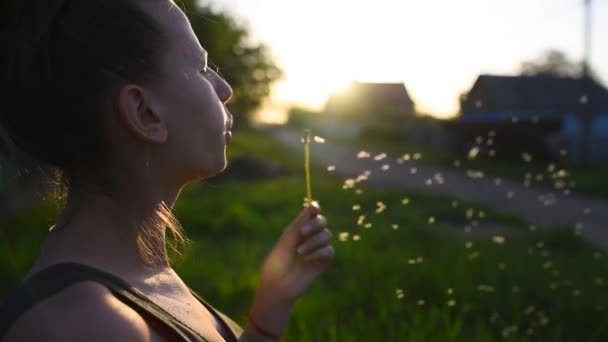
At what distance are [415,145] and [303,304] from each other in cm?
2542

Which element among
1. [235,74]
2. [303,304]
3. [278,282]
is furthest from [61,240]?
[235,74]

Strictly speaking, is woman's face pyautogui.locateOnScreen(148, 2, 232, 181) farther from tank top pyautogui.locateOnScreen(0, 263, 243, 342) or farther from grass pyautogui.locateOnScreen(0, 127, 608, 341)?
grass pyautogui.locateOnScreen(0, 127, 608, 341)

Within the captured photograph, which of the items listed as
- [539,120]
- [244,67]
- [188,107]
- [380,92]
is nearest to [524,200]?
[539,120]

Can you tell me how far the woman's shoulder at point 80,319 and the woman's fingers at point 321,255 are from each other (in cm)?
61

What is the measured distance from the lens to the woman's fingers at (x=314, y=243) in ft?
4.93

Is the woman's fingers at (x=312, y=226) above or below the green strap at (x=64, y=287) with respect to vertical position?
below

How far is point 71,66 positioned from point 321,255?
28.3 inches

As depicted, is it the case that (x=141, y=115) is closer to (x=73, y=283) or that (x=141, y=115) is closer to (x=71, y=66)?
(x=71, y=66)

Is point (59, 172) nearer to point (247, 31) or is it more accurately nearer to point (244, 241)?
point (244, 241)

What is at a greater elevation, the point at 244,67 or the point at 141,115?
the point at 141,115

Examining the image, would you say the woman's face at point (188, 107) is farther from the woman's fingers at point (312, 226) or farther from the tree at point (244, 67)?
the tree at point (244, 67)

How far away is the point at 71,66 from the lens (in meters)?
1.01

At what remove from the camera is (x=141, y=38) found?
3.53 feet

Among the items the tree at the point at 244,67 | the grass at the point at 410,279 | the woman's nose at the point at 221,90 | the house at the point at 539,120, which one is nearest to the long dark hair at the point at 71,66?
the woman's nose at the point at 221,90
